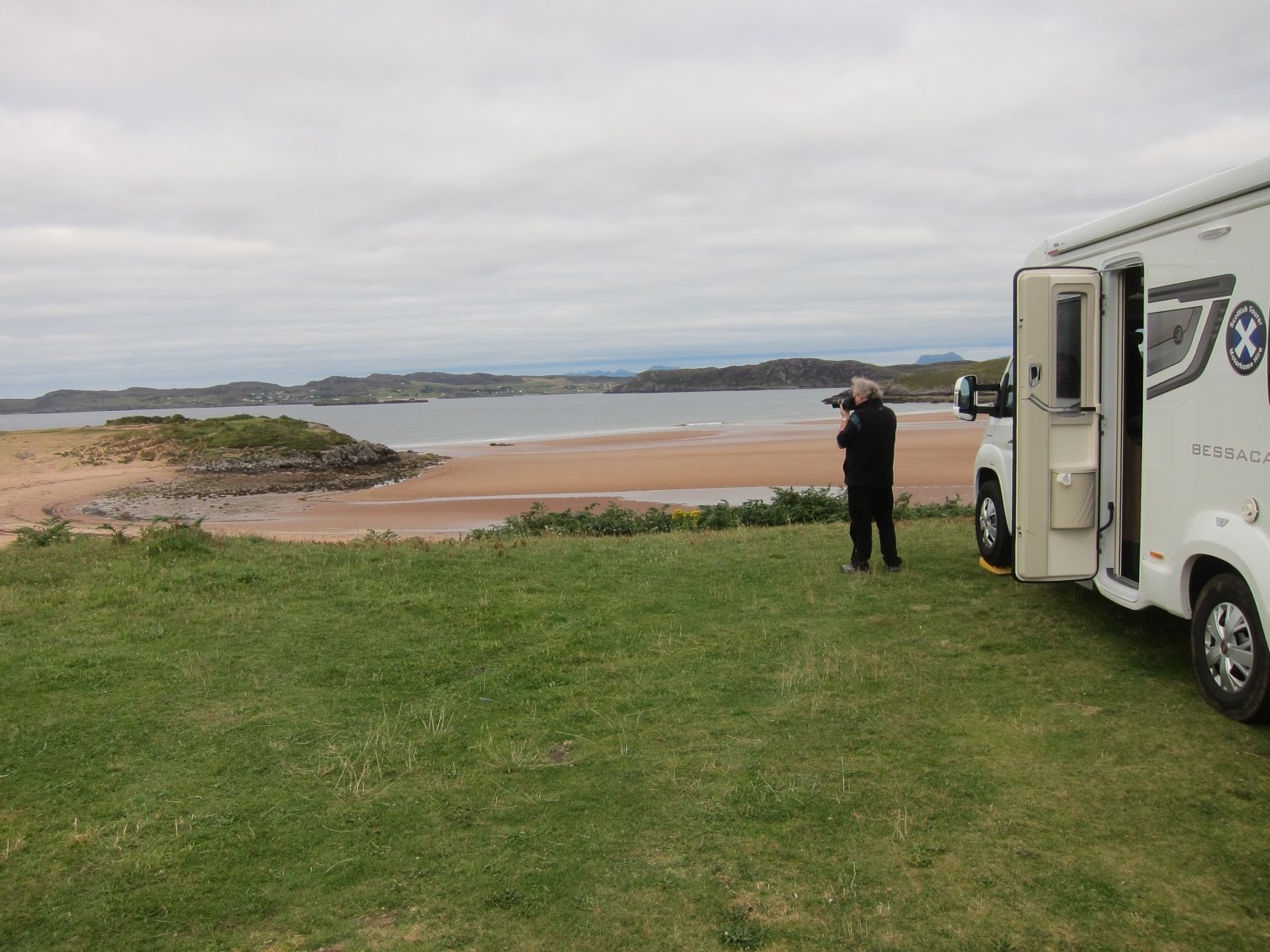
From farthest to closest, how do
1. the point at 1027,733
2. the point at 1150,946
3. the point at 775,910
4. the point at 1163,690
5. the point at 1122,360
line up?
the point at 1122,360 < the point at 1163,690 < the point at 1027,733 < the point at 775,910 < the point at 1150,946

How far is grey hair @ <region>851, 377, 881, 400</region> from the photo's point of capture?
9209 millimetres

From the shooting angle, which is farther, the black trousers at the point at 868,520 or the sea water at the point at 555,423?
the sea water at the point at 555,423

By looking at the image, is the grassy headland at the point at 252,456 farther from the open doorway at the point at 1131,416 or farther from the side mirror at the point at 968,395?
the open doorway at the point at 1131,416

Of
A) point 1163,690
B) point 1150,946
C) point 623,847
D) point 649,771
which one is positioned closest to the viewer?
point 1150,946

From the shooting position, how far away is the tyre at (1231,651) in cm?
500

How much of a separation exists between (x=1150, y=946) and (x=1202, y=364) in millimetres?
3620

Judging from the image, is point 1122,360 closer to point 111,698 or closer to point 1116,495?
point 1116,495

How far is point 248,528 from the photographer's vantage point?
24469 mm

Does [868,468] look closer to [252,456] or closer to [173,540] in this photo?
[173,540]

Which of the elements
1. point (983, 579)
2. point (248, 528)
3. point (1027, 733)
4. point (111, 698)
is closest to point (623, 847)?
point (1027, 733)

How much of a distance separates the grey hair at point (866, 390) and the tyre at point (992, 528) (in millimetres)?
1562

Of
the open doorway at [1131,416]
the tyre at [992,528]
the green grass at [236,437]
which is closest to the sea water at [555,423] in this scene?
the green grass at [236,437]

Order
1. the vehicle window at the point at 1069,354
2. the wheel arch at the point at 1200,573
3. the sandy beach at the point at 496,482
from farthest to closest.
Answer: the sandy beach at the point at 496,482, the vehicle window at the point at 1069,354, the wheel arch at the point at 1200,573

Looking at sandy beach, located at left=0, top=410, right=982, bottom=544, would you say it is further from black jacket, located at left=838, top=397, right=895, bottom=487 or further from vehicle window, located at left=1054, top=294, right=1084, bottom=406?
vehicle window, located at left=1054, top=294, right=1084, bottom=406
